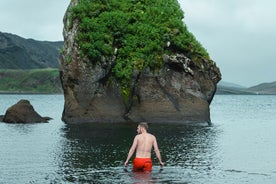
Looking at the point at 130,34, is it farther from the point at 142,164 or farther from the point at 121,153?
the point at 142,164

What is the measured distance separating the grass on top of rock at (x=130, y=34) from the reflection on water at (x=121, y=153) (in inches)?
319

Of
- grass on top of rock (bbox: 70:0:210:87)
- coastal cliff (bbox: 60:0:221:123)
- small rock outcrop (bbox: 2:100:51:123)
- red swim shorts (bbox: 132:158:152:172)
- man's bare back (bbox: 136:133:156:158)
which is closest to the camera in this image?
man's bare back (bbox: 136:133:156:158)

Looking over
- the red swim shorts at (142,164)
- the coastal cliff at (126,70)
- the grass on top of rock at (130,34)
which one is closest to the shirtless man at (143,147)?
the red swim shorts at (142,164)

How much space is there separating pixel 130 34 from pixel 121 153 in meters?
26.4

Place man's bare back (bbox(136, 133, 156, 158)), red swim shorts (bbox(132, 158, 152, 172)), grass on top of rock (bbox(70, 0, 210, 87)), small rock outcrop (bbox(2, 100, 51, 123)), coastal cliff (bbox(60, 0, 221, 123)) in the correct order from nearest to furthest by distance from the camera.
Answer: man's bare back (bbox(136, 133, 156, 158)) → red swim shorts (bbox(132, 158, 152, 172)) → coastal cliff (bbox(60, 0, 221, 123)) → grass on top of rock (bbox(70, 0, 210, 87)) → small rock outcrop (bbox(2, 100, 51, 123))

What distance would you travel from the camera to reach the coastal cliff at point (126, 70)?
55.8 metres

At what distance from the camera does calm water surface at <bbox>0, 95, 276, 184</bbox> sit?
2488 cm

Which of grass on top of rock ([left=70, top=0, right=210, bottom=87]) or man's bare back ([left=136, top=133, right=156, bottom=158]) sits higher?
grass on top of rock ([left=70, top=0, right=210, bottom=87])

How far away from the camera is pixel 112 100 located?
184ft

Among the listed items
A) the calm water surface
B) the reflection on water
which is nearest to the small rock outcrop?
the calm water surface

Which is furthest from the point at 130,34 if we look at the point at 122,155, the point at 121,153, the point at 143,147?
the point at 143,147

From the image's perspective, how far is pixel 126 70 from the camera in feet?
184

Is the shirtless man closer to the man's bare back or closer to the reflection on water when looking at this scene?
the man's bare back

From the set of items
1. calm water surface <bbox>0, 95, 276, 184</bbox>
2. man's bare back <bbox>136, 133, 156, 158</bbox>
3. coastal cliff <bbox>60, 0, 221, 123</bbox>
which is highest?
coastal cliff <bbox>60, 0, 221, 123</bbox>
